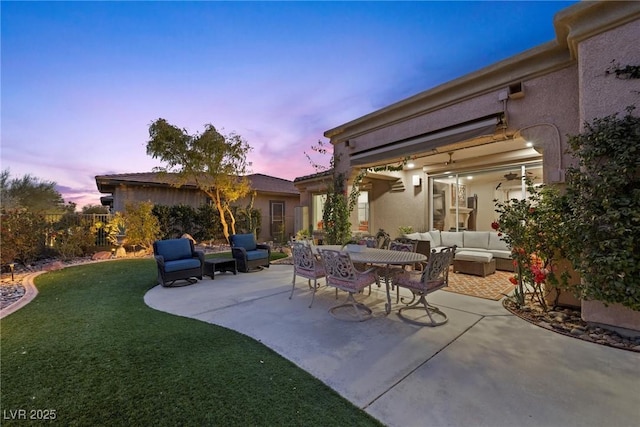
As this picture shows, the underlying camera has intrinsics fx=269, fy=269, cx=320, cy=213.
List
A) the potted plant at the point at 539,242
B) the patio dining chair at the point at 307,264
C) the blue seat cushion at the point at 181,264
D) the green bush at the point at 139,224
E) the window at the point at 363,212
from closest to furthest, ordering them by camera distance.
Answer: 1. the potted plant at the point at 539,242
2. the patio dining chair at the point at 307,264
3. the blue seat cushion at the point at 181,264
4. the green bush at the point at 139,224
5. the window at the point at 363,212

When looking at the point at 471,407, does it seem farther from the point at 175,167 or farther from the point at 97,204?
the point at 97,204

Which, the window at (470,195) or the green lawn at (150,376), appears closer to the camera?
the green lawn at (150,376)

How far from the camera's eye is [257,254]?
770cm

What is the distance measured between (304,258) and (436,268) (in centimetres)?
224

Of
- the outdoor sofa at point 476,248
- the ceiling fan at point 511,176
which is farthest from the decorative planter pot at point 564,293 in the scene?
the ceiling fan at point 511,176

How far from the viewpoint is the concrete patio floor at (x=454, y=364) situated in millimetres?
2119

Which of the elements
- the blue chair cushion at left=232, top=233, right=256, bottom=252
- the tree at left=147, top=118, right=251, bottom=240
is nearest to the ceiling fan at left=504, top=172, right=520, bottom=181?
the blue chair cushion at left=232, top=233, right=256, bottom=252

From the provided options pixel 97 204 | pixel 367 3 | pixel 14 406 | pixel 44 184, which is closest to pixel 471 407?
pixel 14 406

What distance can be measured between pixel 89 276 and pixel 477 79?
32.9 feet

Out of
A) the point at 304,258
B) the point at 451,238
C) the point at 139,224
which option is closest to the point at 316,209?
the point at 451,238

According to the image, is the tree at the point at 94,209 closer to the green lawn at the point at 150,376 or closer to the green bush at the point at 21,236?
the green bush at the point at 21,236

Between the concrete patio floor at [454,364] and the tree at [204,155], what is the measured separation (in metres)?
7.63


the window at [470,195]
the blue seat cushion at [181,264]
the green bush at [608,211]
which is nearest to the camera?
the green bush at [608,211]

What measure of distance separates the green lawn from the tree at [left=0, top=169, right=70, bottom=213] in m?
16.8
